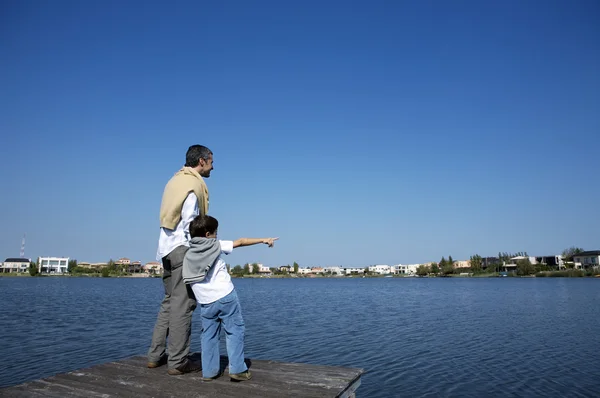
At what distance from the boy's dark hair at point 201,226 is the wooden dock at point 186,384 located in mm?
1774

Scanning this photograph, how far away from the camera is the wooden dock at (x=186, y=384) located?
428cm

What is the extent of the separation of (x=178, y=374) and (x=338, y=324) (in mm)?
17301

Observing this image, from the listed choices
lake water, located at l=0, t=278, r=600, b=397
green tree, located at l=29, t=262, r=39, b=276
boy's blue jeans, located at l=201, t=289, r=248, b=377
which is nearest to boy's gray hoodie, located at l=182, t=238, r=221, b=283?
boy's blue jeans, located at l=201, t=289, r=248, b=377

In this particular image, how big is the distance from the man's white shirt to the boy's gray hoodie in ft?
1.47

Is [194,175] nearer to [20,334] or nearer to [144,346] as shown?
[144,346]

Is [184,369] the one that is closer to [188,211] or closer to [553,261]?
[188,211]

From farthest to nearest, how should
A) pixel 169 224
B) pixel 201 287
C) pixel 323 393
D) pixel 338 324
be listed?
pixel 338 324 < pixel 169 224 < pixel 201 287 < pixel 323 393

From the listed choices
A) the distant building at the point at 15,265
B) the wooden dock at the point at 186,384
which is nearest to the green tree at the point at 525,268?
the wooden dock at the point at 186,384

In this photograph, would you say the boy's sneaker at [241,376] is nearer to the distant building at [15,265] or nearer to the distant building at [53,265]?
the distant building at [53,265]

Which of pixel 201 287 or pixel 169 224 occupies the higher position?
pixel 169 224

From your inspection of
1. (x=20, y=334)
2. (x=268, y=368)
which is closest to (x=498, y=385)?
(x=268, y=368)

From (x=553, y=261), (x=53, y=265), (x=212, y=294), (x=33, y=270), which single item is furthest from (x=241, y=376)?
(x=53, y=265)

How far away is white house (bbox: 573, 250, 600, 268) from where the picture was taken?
145375 mm

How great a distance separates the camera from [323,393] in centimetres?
432
